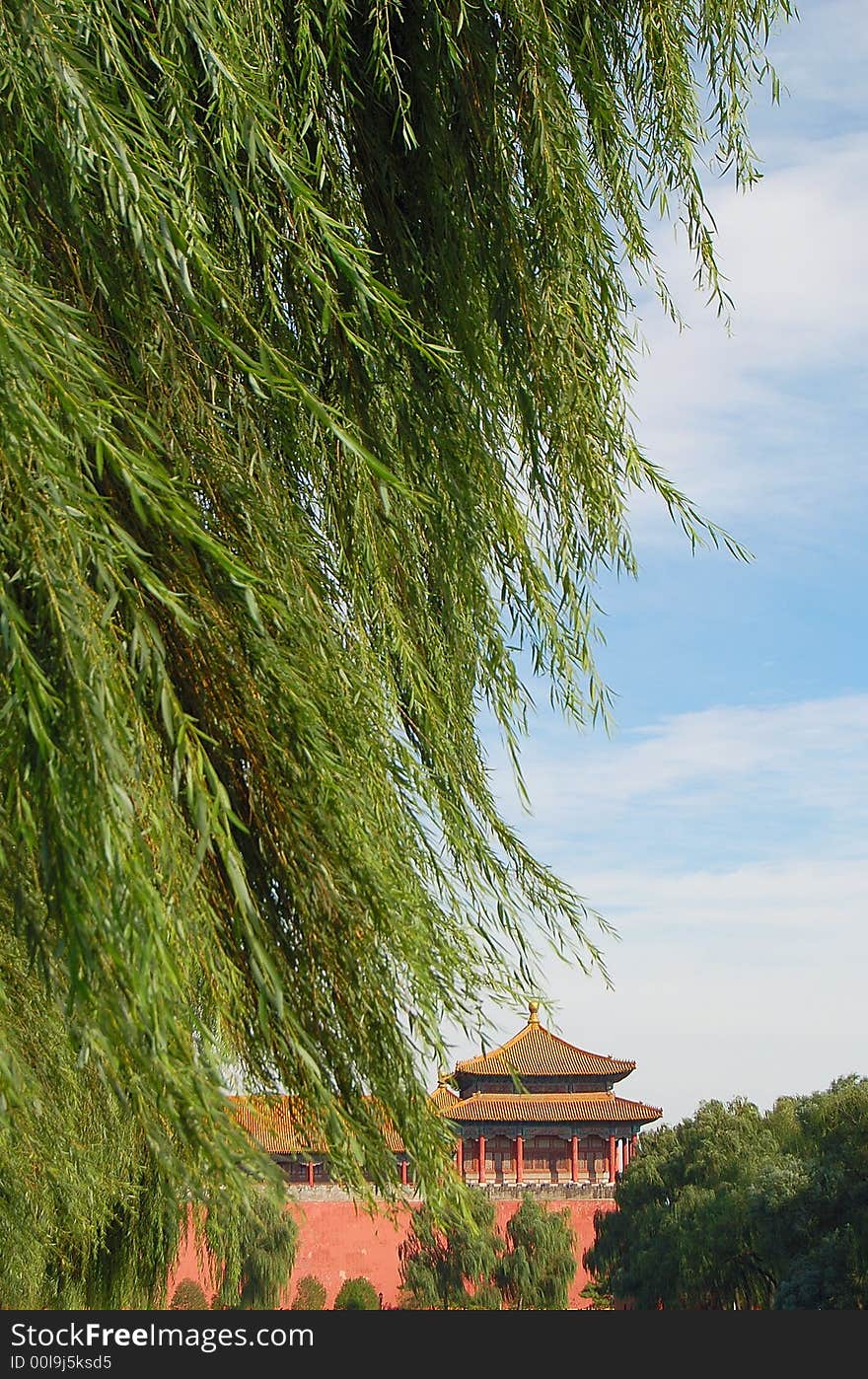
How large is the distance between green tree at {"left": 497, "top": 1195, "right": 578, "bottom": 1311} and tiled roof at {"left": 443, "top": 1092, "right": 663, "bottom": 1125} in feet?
9.48

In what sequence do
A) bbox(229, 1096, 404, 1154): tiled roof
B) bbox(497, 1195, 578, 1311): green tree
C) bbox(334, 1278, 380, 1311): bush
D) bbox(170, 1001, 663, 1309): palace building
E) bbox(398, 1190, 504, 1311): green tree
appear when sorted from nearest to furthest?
1. bbox(229, 1096, 404, 1154): tiled roof
2. bbox(334, 1278, 380, 1311): bush
3. bbox(398, 1190, 504, 1311): green tree
4. bbox(497, 1195, 578, 1311): green tree
5. bbox(170, 1001, 663, 1309): palace building

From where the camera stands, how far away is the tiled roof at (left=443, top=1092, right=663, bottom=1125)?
24.2m

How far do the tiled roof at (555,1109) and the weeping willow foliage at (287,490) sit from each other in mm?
23568

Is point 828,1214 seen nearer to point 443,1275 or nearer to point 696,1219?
point 696,1219

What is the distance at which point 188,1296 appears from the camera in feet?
59.4

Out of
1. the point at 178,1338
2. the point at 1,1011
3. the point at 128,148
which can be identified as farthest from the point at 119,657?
the point at 178,1338

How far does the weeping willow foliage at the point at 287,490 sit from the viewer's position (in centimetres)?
104

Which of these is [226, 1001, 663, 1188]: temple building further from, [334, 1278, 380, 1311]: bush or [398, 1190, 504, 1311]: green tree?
[334, 1278, 380, 1311]: bush

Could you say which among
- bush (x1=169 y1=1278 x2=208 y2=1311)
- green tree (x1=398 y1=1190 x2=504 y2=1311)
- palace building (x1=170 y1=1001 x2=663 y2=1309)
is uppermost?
palace building (x1=170 y1=1001 x2=663 y2=1309)

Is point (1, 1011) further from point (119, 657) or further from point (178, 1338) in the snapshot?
point (178, 1338)

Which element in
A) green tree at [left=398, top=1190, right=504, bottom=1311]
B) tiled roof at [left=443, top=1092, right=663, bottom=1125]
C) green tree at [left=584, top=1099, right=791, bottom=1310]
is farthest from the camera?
tiled roof at [left=443, top=1092, right=663, bottom=1125]

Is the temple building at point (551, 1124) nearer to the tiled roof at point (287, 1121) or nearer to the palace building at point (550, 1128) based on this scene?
the palace building at point (550, 1128)

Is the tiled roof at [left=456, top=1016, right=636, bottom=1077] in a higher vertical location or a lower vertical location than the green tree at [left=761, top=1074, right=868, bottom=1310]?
higher

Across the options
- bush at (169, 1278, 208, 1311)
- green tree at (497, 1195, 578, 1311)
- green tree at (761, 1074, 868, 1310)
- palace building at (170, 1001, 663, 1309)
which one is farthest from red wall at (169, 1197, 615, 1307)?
green tree at (761, 1074, 868, 1310)
